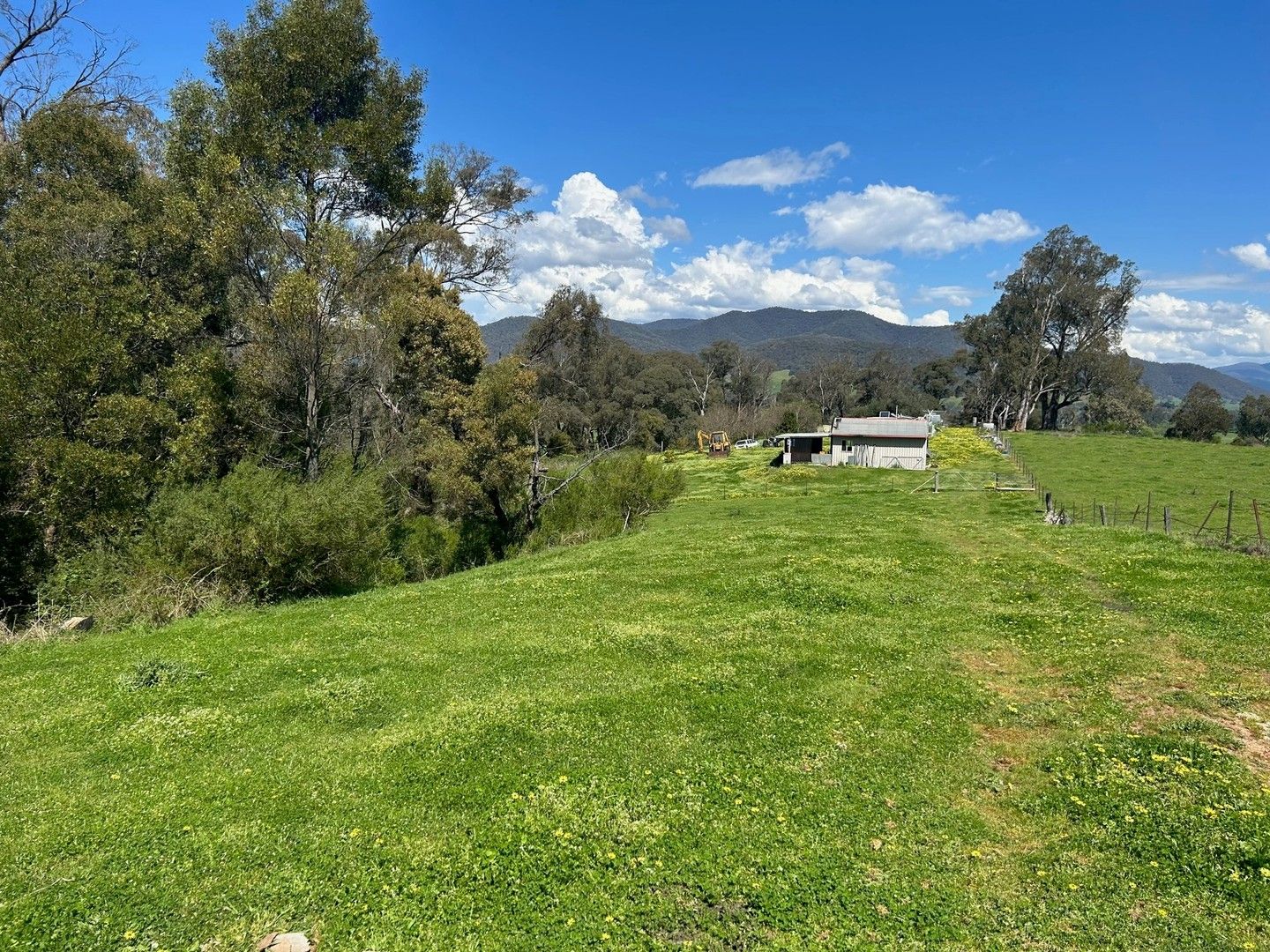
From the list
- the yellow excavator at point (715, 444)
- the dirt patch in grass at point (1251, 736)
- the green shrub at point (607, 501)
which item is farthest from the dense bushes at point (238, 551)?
the yellow excavator at point (715, 444)

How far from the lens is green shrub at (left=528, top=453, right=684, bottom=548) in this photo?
1132 inches

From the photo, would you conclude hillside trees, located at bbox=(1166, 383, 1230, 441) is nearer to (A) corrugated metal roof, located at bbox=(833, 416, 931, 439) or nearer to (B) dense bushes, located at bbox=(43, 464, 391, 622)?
(A) corrugated metal roof, located at bbox=(833, 416, 931, 439)

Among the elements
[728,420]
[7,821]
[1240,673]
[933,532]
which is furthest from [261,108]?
[728,420]

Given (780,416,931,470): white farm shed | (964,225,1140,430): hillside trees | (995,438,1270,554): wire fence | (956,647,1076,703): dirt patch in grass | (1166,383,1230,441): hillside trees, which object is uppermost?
(964,225,1140,430): hillside trees

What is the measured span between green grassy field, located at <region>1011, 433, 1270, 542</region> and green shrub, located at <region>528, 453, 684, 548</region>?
19.6m

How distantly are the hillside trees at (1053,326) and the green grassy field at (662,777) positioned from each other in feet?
272

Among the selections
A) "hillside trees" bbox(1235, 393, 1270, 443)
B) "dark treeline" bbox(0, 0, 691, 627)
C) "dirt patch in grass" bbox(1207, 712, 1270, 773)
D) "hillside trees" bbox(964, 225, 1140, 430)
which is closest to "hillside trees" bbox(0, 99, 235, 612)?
"dark treeline" bbox(0, 0, 691, 627)

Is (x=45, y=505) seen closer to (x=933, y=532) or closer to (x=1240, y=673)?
(x=1240, y=673)

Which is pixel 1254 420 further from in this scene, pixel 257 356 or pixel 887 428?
pixel 257 356

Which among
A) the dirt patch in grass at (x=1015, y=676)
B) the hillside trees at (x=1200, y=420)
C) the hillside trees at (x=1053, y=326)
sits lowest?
the dirt patch in grass at (x=1015, y=676)

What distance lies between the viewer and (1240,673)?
9.80 metres

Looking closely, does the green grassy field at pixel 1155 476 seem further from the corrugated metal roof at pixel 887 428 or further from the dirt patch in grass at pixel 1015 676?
the dirt patch in grass at pixel 1015 676

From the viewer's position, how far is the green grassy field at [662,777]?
564 centimetres

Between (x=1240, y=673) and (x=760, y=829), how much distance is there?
A: 331 inches
